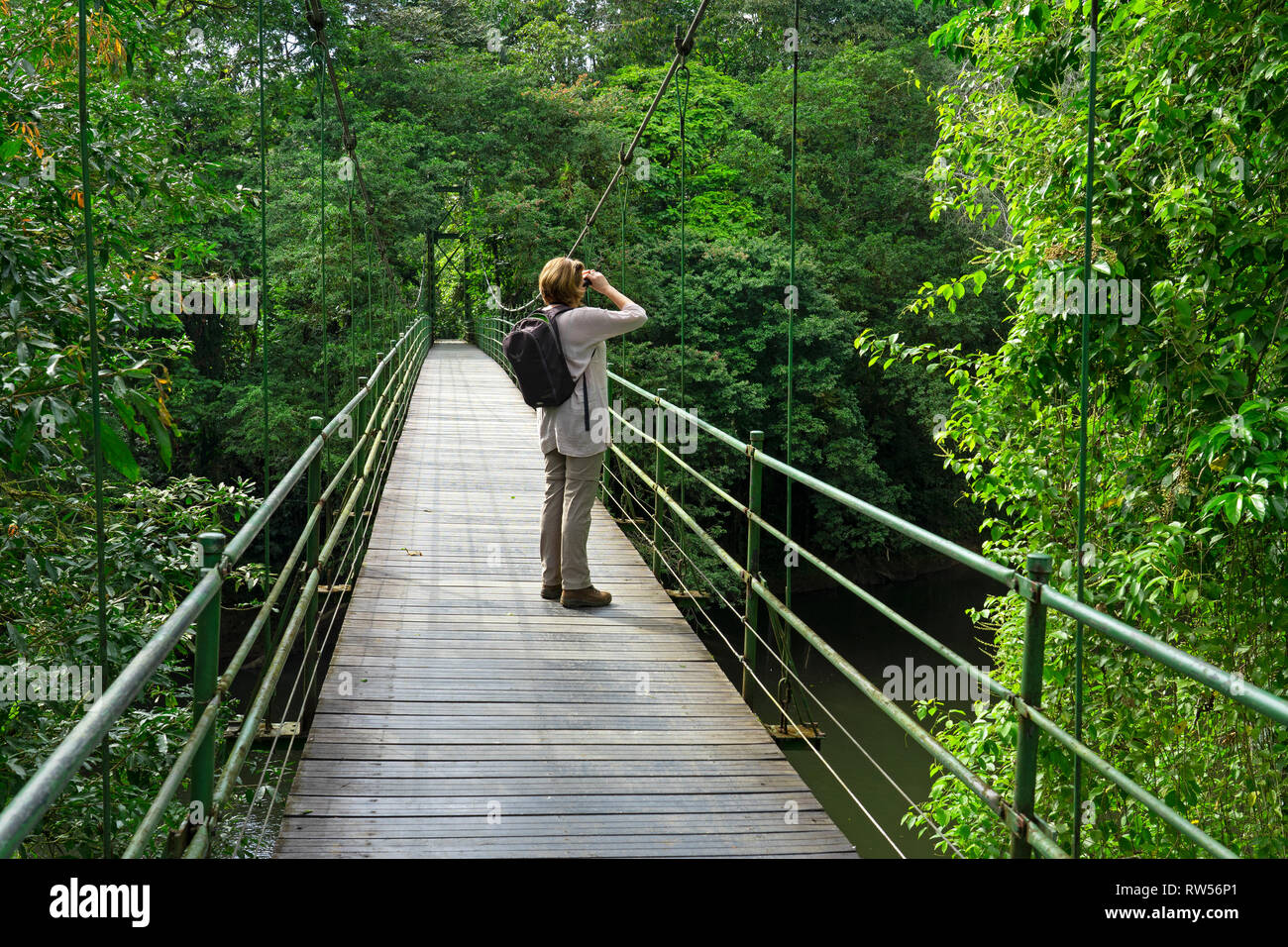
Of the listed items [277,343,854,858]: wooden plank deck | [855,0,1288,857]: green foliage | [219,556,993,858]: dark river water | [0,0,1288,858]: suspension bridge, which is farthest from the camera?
[219,556,993,858]: dark river water

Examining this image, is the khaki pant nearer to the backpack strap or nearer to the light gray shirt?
the light gray shirt

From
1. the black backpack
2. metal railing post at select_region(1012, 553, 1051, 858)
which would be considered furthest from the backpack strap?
metal railing post at select_region(1012, 553, 1051, 858)

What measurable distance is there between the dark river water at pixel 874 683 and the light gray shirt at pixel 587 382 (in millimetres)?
4606

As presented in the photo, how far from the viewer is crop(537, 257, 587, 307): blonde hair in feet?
13.1

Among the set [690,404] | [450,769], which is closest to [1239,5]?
[450,769]

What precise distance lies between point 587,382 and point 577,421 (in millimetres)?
153

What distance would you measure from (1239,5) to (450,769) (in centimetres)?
371

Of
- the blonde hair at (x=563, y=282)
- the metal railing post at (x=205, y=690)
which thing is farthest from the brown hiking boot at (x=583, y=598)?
the metal railing post at (x=205, y=690)

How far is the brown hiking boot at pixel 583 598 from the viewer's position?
436 centimetres

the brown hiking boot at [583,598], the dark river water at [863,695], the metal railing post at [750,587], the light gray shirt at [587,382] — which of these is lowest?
the dark river water at [863,695]

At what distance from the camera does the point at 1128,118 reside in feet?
14.0

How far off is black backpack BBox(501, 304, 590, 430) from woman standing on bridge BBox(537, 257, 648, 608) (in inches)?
0.9

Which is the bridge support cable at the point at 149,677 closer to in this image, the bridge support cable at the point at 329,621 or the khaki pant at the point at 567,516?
the bridge support cable at the point at 329,621
